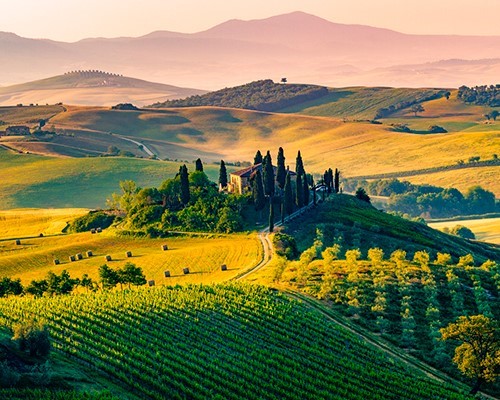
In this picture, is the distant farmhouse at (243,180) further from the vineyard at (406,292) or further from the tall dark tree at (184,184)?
the vineyard at (406,292)

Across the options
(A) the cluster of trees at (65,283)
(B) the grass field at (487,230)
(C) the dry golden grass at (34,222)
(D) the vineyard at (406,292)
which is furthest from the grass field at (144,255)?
(B) the grass field at (487,230)

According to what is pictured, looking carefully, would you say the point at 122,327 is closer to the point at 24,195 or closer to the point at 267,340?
the point at 267,340

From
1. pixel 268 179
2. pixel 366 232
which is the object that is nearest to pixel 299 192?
pixel 268 179

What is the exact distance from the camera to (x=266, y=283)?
271ft

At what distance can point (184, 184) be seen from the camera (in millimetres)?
123000

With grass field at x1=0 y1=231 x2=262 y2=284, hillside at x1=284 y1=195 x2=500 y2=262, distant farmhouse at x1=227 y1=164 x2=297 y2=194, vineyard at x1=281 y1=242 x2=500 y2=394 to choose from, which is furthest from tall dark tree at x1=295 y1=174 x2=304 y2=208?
vineyard at x1=281 y1=242 x2=500 y2=394

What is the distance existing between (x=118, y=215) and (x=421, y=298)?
65.9m

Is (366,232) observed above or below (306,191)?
below

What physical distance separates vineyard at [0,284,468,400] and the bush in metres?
57.6

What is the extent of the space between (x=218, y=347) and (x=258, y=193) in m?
65.0

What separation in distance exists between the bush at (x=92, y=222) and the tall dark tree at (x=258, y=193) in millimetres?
25865

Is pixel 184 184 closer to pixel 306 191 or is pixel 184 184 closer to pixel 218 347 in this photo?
pixel 306 191

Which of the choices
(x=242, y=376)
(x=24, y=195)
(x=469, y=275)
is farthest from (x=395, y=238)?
(x=24, y=195)

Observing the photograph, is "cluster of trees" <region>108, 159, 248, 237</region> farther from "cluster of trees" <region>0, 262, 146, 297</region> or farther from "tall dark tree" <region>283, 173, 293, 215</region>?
"cluster of trees" <region>0, 262, 146, 297</region>
